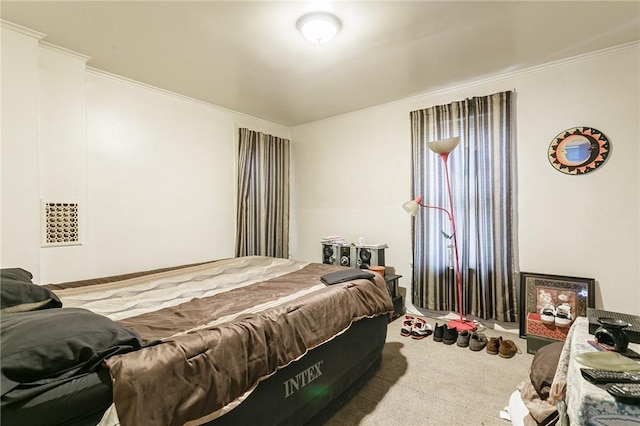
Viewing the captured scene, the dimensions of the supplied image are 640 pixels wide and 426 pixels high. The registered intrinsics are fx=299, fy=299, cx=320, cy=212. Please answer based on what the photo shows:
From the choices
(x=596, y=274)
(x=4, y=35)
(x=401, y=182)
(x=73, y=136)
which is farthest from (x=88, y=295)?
(x=596, y=274)

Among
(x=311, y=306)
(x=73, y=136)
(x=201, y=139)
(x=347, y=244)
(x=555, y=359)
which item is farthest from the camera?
→ (x=347, y=244)

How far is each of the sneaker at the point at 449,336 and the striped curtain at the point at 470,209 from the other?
397mm

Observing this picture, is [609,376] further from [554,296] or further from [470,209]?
[470,209]

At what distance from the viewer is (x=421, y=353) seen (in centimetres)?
262

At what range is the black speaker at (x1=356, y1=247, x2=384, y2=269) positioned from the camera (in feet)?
11.9

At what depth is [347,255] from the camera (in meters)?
3.83

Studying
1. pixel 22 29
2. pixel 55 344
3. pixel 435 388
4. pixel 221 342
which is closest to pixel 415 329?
pixel 435 388

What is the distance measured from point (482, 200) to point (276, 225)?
2.70m

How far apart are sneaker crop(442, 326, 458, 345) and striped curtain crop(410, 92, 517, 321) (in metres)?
0.40

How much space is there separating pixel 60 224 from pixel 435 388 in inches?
125

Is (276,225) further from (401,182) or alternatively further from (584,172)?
(584,172)

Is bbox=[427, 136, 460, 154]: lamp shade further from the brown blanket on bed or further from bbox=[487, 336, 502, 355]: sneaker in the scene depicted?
bbox=[487, 336, 502, 355]: sneaker

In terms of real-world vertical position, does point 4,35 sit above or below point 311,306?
above

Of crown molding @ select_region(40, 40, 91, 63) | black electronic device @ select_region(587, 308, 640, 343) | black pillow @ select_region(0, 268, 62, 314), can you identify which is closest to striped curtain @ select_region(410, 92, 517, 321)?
black electronic device @ select_region(587, 308, 640, 343)
